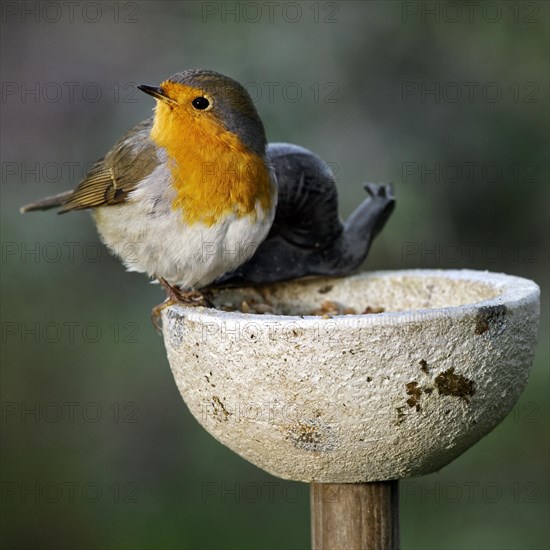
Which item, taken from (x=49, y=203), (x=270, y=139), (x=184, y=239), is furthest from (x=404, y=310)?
(x=270, y=139)

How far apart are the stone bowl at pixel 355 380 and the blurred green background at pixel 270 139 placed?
1.96m

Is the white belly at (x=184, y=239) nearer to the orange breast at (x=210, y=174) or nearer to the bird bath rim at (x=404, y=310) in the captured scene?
the orange breast at (x=210, y=174)

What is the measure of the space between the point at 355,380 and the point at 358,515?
A: 0.50 meters

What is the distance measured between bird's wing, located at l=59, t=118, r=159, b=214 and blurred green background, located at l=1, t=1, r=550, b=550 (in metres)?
1.15

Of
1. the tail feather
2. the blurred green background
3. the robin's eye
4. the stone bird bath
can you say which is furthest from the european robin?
the blurred green background

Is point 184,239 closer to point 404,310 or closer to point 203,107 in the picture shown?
point 203,107

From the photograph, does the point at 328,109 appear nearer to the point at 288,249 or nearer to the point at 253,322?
the point at 288,249

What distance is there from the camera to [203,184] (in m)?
2.42

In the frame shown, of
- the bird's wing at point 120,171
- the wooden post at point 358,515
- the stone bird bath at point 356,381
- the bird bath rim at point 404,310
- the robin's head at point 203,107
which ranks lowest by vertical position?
the wooden post at point 358,515

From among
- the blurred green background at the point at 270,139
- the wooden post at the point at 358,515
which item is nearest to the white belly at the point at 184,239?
the wooden post at the point at 358,515

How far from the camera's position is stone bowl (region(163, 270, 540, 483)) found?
1.79 meters

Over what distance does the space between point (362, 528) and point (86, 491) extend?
6.91 ft

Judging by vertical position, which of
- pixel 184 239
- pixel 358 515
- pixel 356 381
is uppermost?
pixel 184 239

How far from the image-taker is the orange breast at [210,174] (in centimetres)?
242
